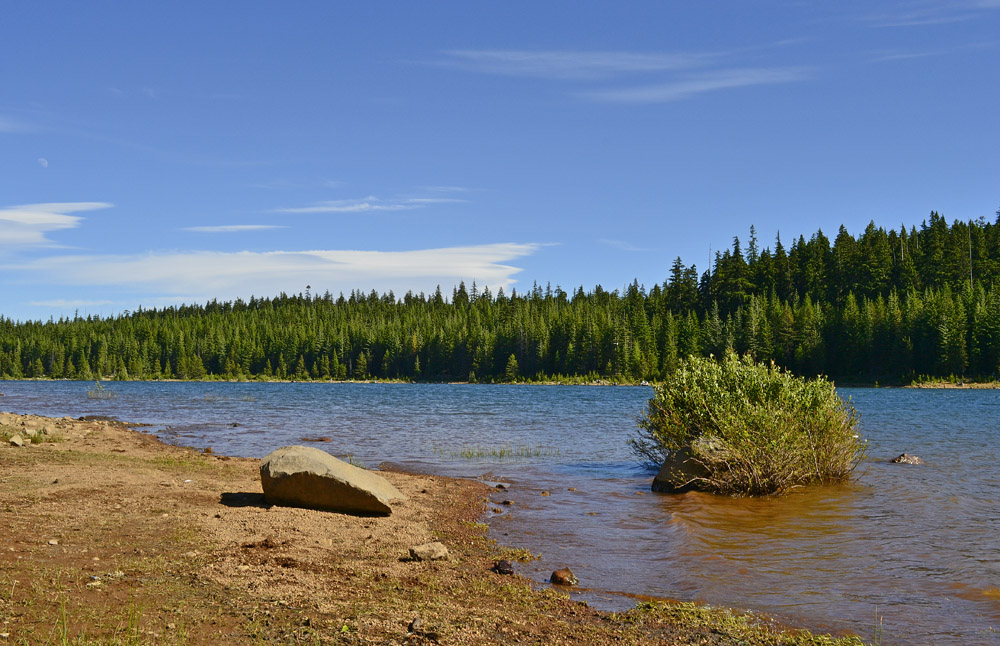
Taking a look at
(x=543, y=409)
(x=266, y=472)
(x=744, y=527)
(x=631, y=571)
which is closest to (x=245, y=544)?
(x=266, y=472)

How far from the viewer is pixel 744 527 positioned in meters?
15.5

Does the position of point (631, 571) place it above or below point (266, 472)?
below

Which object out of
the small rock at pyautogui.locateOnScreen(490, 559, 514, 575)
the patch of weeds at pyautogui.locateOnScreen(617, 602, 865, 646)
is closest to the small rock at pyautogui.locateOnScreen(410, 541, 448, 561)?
the small rock at pyautogui.locateOnScreen(490, 559, 514, 575)

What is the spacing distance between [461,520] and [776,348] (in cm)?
11692

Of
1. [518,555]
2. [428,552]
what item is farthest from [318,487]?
[518,555]

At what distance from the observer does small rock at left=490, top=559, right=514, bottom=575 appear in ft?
36.5

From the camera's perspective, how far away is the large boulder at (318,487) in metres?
14.5

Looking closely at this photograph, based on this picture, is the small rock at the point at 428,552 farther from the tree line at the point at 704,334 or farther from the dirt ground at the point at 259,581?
the tree line at the point at 704,334

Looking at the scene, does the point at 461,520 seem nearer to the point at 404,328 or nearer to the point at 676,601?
the point at 676,601

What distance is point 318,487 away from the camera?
14.5 metres

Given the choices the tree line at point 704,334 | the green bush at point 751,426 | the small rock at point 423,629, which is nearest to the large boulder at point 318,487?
the small rock at point 423,629

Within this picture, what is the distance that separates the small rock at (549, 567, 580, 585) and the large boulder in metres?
5.00

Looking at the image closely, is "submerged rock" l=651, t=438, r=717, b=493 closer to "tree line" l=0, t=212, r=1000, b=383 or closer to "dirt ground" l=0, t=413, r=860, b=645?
"dirt ground" l=0, t=413, r=860, b=645

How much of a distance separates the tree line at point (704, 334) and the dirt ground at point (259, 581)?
107 metres
